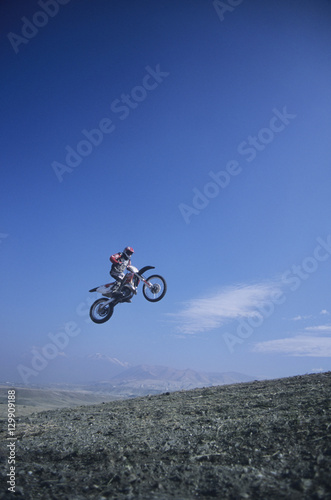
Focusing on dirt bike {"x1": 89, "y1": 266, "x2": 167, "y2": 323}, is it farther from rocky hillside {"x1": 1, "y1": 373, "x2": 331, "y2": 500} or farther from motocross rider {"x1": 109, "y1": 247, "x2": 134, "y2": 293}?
rocky hillside {"x1": 1, "y1": 373, "x2": 331, "y2": 500}

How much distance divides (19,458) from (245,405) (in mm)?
7830

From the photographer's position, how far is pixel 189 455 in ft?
22.7

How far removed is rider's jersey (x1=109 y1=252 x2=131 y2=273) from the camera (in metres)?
16.9

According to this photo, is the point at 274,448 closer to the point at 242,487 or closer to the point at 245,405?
the point at 242,487

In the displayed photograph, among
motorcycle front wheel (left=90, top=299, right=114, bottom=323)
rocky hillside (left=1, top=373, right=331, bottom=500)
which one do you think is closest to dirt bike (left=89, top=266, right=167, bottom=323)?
motorcycle front wheel (left=90, top=299, right=114, bottom=323)

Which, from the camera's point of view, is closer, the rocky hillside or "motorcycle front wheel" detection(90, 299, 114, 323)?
the rocky hillside

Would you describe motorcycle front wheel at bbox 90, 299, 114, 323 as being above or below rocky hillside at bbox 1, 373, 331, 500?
above

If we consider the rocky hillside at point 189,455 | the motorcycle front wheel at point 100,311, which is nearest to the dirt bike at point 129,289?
the motorcycle front wheel at point 100,311

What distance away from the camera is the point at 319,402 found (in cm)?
970

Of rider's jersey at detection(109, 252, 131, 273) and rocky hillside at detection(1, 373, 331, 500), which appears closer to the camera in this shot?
rocky hillside at detection(1, 373, 331, 500)

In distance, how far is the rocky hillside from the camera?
17.2 feet

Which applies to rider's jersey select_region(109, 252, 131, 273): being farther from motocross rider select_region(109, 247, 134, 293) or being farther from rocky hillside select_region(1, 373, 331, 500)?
rocky hillside select_region(1, 373, 331, 500)

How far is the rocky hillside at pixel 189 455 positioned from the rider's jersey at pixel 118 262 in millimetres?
7888

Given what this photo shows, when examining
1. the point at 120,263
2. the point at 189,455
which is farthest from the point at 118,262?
the point at 189,455
